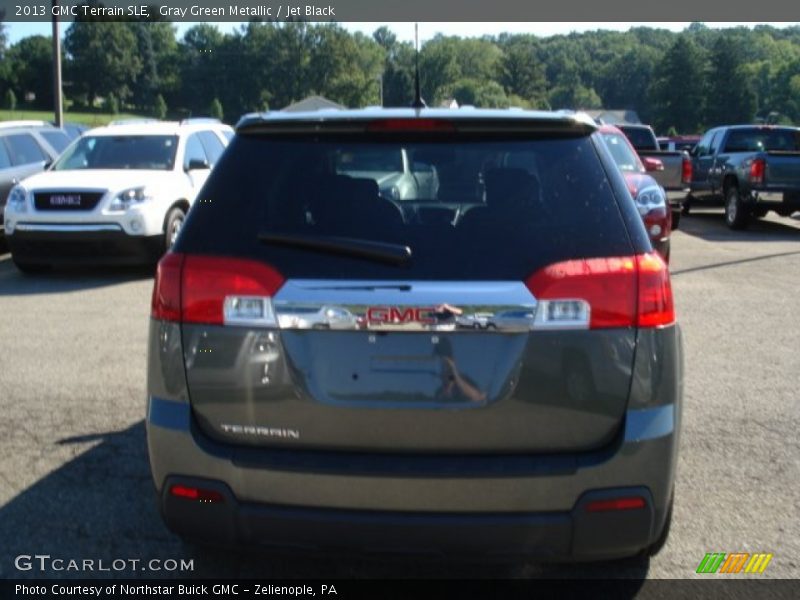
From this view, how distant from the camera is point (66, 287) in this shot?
1059 centimetres

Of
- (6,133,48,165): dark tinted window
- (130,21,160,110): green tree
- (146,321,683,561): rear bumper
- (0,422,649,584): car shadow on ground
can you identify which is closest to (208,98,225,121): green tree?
(130,21,160,110): green tree

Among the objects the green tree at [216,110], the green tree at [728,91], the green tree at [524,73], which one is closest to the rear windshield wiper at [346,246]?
the green tree at [216,110]

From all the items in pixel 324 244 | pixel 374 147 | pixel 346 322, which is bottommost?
pixel 346 322

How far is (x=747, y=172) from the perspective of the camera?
1666 cm

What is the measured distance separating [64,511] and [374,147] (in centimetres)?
231

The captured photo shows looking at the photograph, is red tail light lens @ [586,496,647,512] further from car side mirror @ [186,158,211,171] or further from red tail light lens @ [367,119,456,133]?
car side mirror @ [186,158,211,171]

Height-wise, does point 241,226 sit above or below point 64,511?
above

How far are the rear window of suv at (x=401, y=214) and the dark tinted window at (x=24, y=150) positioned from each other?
12.1m

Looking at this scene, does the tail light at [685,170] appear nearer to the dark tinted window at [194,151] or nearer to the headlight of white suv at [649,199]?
the headlight of white suv at [649,199]

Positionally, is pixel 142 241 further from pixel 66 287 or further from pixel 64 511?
pixel 64 511

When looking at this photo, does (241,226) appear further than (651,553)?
No

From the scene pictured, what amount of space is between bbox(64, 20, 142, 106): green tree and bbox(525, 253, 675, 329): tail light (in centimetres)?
6849

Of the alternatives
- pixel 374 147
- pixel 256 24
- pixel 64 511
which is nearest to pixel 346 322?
pixel 374 147

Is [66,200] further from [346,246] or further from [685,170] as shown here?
[685,170]
